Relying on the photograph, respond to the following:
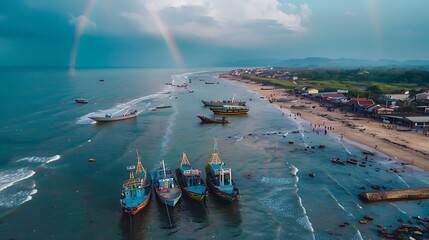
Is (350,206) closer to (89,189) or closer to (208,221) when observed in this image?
(208,221)

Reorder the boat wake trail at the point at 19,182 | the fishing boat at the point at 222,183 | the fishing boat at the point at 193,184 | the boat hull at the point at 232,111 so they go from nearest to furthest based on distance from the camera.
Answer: the fishing boat at the point at 222,183
the fishing boat at the point at 193,184
the boat wake trail at the point at 19,182
the boat hull at the point at 232,111

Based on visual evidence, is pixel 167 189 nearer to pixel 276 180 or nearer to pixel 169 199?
pixel 169 199

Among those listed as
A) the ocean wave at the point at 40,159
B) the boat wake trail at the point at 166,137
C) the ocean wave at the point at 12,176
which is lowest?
the ocean wave at the point at 12,176

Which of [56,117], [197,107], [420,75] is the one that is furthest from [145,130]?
[420,75]

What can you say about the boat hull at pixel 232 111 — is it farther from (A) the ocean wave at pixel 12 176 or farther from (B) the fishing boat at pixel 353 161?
(A) the ocean wave at pixel 12 176

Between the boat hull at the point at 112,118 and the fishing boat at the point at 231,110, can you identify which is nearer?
the boat hull at the point at 112,118

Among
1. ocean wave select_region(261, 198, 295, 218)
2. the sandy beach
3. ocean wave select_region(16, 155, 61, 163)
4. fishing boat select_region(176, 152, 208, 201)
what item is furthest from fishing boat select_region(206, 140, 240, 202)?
the sandy beach

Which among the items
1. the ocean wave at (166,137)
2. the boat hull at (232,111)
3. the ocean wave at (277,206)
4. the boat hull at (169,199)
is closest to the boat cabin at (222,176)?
the ocean wave at (277,206)
